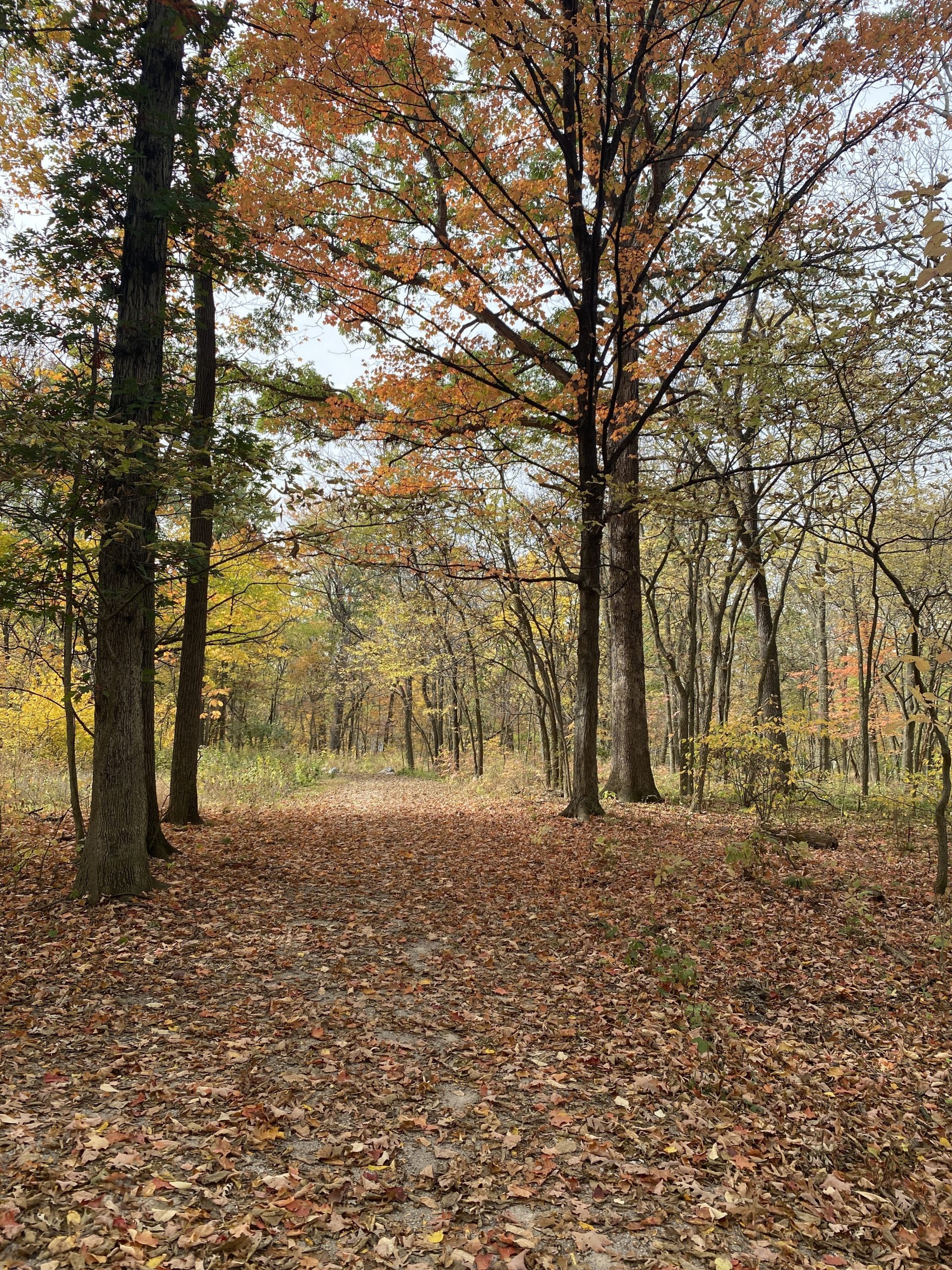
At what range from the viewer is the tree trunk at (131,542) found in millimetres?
5715

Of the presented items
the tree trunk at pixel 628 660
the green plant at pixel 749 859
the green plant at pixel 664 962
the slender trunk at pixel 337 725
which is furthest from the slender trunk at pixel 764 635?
the slender trunk at pixel 337 725

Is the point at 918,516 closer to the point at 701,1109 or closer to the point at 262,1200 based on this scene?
the point at 701,1109

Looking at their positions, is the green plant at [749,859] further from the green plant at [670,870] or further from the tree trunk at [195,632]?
the tree trunk at [195,632]

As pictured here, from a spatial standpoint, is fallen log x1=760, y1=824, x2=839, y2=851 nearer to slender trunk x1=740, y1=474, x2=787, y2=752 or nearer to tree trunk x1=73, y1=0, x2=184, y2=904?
slender trunk x1=740, y1=474, x2=787, y2=752

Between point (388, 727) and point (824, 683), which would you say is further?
point (388, 727)

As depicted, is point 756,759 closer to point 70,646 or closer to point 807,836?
point 807,836

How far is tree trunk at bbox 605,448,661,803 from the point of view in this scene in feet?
36.9

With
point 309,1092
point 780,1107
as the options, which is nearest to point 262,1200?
point 309,1092

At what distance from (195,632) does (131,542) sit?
3504 mm

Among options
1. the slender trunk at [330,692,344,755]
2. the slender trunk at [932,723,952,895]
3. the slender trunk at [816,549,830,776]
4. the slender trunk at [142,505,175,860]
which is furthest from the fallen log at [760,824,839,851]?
the slender trunk at [330,692,344,755]

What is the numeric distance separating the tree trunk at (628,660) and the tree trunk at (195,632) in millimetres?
6376

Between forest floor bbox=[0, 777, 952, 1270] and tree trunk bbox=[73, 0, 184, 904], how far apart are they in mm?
558

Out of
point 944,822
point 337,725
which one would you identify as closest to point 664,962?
point 944,822

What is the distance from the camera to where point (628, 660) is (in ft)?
37.4
